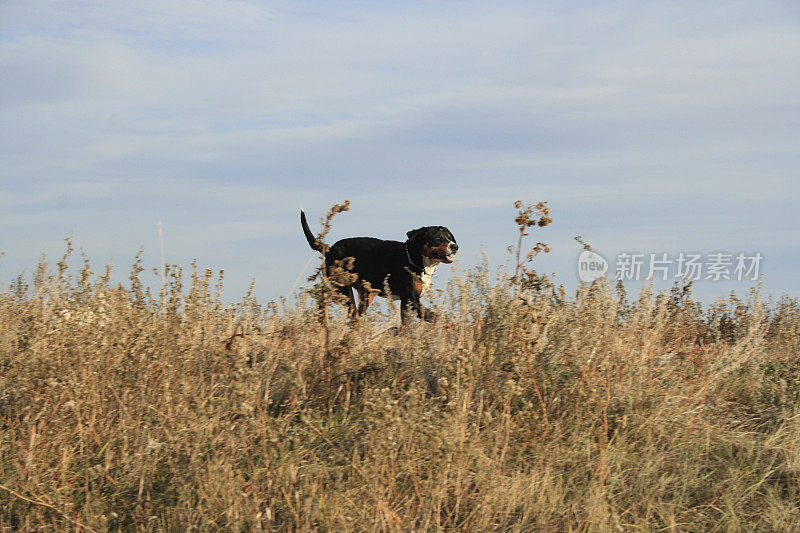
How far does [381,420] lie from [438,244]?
17.2 feet

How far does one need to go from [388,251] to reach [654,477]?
6082 mm

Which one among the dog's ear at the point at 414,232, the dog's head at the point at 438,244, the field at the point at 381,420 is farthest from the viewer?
the dog's ear at the point at 414,232

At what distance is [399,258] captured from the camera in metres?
9.00

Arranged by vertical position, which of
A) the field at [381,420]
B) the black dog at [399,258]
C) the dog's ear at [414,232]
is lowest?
the field at [381,420]

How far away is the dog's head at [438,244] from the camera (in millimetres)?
8320

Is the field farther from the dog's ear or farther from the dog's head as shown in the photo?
the dog's ear

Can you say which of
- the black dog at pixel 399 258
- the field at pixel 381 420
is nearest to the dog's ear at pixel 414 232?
the black dog at pixel 399 258

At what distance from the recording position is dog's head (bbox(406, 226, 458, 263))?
27.3 feet

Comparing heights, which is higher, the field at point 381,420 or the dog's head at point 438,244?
the dog's head at point 438,244

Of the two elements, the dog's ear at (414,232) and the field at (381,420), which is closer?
the field at (381,420)

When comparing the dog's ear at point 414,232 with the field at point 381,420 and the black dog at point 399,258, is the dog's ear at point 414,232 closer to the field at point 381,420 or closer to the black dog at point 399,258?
the black dog at point 399,258

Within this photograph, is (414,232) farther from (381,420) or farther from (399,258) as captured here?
(381,420)

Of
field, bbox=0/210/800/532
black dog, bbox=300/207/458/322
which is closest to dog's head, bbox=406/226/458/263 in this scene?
black dog, bbox=300/207/458/322

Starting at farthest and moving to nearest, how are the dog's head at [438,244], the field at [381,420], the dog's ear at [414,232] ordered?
the dog's ear at [414,232]
the dog's head at [438,244]
the field at [381,420]
